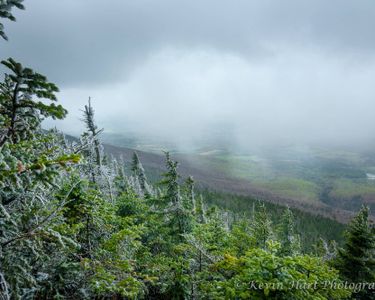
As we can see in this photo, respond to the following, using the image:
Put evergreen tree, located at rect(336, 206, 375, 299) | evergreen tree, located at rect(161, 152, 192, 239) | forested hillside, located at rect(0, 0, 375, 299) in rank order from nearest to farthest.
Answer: forested hillside, located at rect(0, 0, 375, 299)
evergreen tree, located at rect(336, 206, 375, 299)
evergreen tree, located at rect(161, 152, 192, 239)

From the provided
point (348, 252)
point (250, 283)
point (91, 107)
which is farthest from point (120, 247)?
point (91, 107)

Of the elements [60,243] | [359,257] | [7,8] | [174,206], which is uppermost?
[7,8]

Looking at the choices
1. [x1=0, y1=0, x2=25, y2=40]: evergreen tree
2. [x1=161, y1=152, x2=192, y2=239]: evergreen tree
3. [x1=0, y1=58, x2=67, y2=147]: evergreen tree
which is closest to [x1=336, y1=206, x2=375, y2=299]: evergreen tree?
Answer: [x1=161, y1=152, x2=192, y2=239]: evergreen tree

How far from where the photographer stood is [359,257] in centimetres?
1831

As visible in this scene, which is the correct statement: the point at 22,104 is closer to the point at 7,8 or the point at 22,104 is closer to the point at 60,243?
the point at 7,8

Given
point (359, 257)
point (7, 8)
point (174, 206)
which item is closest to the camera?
point (7, 8)

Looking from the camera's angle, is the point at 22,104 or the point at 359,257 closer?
the point at 22,104

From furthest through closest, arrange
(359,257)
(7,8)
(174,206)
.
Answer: (174,206)
(359,257)
(7,8)

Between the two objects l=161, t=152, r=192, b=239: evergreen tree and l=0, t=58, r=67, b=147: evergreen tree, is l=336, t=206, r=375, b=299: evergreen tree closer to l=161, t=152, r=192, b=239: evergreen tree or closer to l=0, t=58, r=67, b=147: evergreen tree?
l=161, t=152, r=192, b=239: evergreen tree

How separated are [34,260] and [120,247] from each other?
332 centimetres

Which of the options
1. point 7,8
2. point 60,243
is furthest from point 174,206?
point 7,8

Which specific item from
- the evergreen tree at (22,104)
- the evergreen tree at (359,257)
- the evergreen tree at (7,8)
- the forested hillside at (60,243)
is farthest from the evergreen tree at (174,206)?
the evergreen tree at (7,8)

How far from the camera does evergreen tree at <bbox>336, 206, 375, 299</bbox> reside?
18.0 meters

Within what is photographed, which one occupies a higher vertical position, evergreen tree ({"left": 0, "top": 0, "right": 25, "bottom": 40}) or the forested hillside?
evergreen tree ({"left": 0, "top": 0, "right": 25, "bottom": 40})
